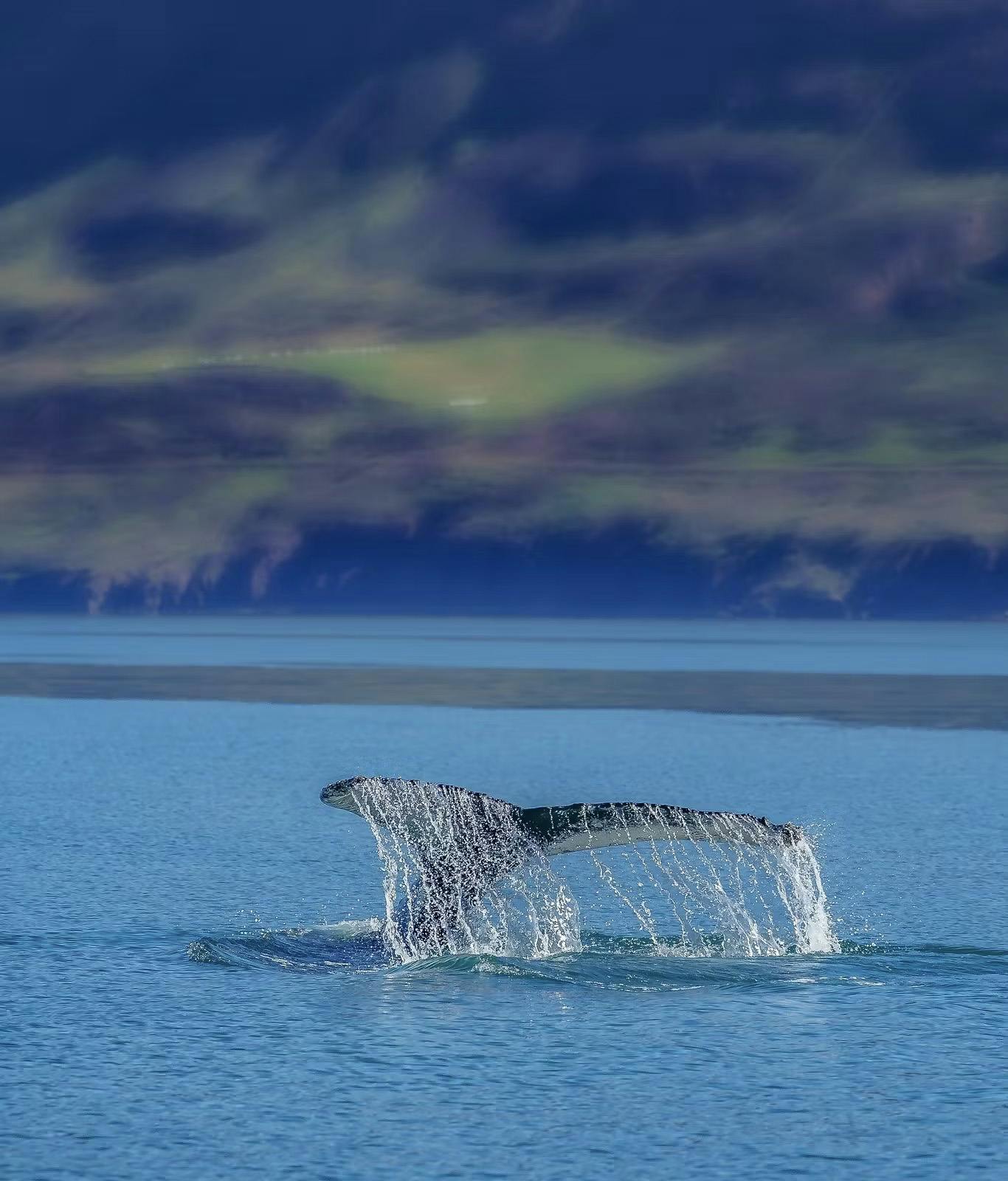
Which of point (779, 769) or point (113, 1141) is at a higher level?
point (779, 769)

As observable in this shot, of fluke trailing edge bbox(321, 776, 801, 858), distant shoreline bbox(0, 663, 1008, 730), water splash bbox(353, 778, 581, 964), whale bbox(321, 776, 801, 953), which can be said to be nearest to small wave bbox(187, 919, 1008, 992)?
water splash bbox(353, 778, 581, 964)

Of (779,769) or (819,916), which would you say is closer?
(819,916)

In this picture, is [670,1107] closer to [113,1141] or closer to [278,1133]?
[278,1133]

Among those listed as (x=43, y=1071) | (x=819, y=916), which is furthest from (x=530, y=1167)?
(x=819, y=916)

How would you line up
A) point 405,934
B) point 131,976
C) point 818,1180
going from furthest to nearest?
point 405,934 < point 131,976 < point 818,1180

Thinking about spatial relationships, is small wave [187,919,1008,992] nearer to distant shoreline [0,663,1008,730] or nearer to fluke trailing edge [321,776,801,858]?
fluke trailing edge [321,776,801,858]

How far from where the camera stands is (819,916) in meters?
25.6

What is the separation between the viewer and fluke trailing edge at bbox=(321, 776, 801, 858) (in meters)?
18.0

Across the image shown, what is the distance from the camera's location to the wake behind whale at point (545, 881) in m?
18.3

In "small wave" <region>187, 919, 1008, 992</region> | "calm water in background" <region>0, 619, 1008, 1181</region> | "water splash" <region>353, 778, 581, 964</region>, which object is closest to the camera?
"calm water in background" <region>0, 619, 1008, 1181</region>

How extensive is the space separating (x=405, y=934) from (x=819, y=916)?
19.8 feet

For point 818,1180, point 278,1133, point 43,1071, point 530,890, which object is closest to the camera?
point 818,1180

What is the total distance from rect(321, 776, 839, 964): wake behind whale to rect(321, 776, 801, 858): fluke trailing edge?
1 cm

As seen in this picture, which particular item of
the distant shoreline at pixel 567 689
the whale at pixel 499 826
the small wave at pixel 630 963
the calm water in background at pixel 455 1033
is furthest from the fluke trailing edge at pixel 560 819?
the distant shoreline at pixel 567 689
